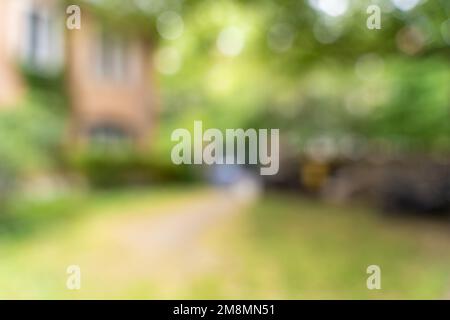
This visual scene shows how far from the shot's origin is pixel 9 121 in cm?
262

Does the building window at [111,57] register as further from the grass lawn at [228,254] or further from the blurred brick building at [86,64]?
the grass lawn at [228,254]

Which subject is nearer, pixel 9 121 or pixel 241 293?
pixel 241 293

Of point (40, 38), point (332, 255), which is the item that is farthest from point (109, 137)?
point (332, 255)

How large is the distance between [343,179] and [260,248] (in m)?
1.57

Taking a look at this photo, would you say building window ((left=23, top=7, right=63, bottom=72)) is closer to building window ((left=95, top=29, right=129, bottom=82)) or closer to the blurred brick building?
the blurred brick building

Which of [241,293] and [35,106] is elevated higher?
[35,106]

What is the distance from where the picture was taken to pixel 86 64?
9.97 ft

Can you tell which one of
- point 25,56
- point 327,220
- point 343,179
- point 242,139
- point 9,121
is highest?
point 25,56

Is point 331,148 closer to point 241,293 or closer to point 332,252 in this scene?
point 332,252

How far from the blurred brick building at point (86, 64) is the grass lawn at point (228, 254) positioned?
648 mm

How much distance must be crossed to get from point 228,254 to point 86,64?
1908 millimetres

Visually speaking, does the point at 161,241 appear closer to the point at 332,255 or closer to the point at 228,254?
the point at 228,254
